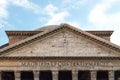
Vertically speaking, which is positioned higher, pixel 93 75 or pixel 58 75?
pixel 58 75

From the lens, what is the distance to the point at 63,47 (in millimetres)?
36875

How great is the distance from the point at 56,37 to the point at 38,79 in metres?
4.29

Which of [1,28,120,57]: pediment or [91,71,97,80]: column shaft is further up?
[1,28,120,57]: pediment

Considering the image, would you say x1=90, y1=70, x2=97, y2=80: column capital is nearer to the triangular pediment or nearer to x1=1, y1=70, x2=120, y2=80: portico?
x1=1, y1=70, x2=120, y2=80: portico

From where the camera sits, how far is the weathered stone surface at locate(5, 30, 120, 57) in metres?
36.6

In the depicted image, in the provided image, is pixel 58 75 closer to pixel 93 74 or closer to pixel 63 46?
pixel 63 46

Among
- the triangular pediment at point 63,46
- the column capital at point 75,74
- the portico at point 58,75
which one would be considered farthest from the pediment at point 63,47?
the portico at point 58,75

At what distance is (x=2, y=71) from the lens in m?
36.2

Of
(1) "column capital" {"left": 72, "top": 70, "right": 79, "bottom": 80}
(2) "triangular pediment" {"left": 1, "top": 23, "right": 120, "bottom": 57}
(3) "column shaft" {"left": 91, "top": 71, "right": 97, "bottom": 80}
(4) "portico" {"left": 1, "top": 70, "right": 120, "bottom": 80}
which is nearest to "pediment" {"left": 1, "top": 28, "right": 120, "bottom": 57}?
(2) "triangular pediment" {"left": 1, "top": 23, "right": 120, "bottom": 57}

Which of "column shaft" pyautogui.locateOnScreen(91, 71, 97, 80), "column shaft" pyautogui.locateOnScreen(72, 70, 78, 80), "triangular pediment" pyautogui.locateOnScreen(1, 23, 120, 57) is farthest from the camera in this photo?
"triangular pediment" pyautogui.locateOnScreen(1, 23, 120, 57)

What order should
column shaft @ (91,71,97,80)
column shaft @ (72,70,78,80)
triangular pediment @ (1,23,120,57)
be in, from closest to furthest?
column shaft @ (72,70,78,80), column shaft @ (91,71,97,80), triangular pediment @ (1,23,120,57)

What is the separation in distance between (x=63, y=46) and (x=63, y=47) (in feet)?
0.32

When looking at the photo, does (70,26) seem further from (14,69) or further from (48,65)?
(14,69)

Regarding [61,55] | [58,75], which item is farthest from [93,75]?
[58,75]
